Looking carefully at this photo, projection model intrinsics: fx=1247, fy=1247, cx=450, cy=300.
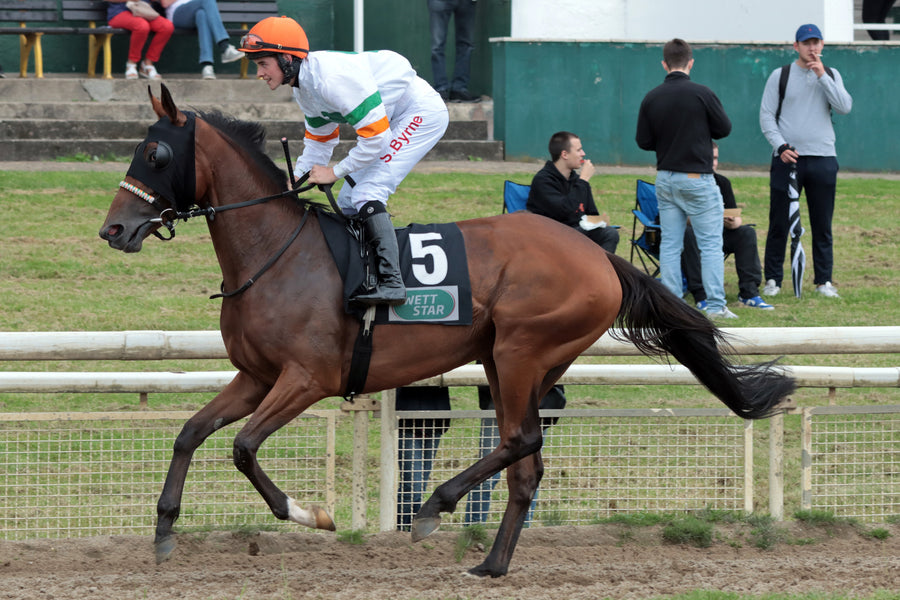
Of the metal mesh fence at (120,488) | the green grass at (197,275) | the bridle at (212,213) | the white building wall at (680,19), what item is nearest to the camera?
the bridle at (212,213)

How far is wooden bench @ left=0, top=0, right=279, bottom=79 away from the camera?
516 inches

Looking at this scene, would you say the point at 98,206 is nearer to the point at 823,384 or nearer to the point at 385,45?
the point at 385,45

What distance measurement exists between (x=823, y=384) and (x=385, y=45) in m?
10.8

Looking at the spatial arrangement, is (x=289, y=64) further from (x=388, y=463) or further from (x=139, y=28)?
(x=139, y=28)

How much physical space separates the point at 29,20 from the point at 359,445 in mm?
10118

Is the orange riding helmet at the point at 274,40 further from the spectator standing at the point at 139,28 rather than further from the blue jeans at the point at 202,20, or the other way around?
the blue jeans at the point at 202,20

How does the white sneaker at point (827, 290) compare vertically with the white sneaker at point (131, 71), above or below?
below

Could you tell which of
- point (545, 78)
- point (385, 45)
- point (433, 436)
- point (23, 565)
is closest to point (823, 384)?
point (433, 436)

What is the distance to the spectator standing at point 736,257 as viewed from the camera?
29.0 feet

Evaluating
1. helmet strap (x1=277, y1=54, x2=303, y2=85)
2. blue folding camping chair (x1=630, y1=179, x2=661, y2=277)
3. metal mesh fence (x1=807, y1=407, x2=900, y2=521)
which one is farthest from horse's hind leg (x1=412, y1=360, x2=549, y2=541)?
blue folding camping chair (x1=630, y1=179, x2=661, y2=277)

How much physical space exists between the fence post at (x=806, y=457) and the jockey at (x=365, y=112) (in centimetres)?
188

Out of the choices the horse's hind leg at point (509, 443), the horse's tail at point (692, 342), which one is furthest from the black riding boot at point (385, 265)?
the horse's tail at point (692, 342)

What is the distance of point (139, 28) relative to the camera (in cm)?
1317

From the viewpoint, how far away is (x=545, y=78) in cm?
1317
